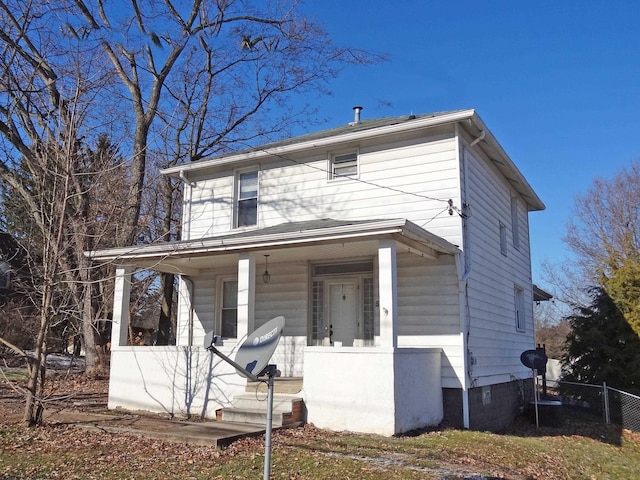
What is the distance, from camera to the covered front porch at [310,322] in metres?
9.00

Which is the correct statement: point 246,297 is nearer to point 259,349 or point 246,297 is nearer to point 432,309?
point 432,309

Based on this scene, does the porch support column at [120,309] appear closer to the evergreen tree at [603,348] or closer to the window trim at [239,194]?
the window trim at [239,194]

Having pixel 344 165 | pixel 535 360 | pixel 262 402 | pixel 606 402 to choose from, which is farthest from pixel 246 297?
pixel 606 402

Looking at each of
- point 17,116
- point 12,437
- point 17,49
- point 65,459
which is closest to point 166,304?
point 17,116

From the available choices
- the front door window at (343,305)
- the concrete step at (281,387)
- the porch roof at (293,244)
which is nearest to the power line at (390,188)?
the porch roof at (293,244)

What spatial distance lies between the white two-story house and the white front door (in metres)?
0.03

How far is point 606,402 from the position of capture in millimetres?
14461

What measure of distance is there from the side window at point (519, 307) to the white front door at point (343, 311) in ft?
17.6

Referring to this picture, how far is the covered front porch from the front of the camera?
29.5ft

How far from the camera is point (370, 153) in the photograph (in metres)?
12.2

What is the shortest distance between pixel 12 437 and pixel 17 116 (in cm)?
944

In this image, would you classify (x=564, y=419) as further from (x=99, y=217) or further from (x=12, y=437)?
(x=99, y=217)

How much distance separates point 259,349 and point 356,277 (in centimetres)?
763

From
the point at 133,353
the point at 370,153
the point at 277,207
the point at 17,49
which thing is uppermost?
the point at 17,49
